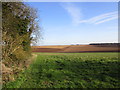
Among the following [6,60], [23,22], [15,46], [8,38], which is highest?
[23,22]

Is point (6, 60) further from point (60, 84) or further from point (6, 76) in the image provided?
point (60, 84)

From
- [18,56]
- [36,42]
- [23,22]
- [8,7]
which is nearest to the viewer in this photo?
[8,7]

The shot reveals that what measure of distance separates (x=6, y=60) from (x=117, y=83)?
10848 mm

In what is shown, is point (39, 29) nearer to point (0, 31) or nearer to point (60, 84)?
point (0, 31)

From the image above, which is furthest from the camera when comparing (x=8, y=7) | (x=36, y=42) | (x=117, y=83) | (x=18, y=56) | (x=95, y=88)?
(x=36, y=42)

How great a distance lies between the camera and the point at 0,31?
1109 centimetres

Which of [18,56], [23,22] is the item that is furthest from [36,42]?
[18,56]

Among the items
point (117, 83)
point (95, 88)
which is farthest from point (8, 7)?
point (117, 83)

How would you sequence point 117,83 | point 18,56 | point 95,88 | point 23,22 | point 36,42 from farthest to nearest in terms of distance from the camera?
point 36,42 < point 23,22 < point 18,56 < point 117,83 < point 95,88

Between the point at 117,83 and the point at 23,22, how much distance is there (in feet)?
50.6

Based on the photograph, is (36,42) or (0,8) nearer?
(0,8)

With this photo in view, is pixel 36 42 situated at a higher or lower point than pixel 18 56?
higher

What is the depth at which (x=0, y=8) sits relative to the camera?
11.2 metres

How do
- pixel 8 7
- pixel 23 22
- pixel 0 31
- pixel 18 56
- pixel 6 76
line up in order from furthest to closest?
1. pixel 23 22
2. pixel 18 56
3. pixel 8 7
4. pixel 0 31
5. pixel 6 76
